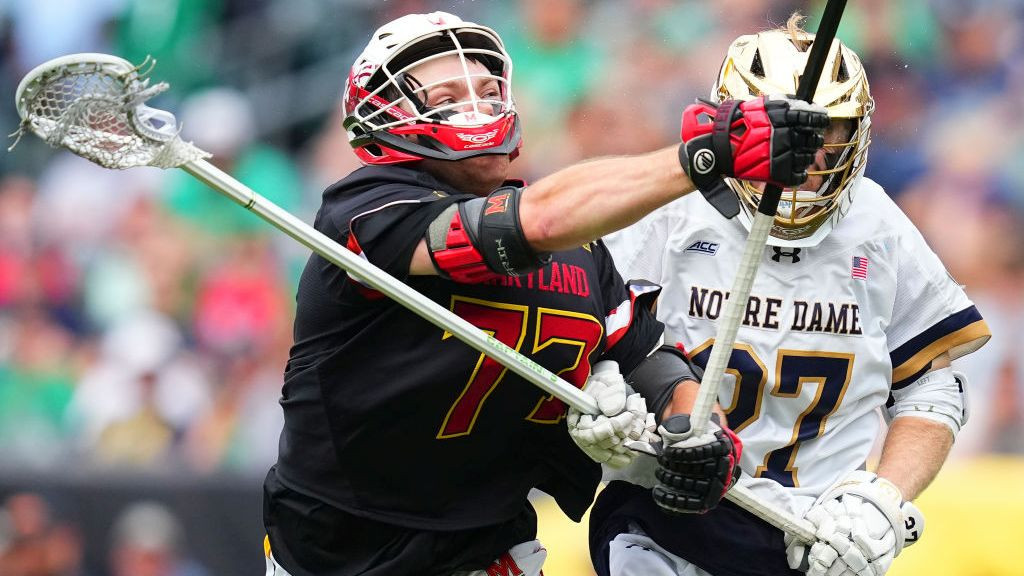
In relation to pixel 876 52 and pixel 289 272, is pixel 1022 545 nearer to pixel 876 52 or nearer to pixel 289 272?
pixel 876 52

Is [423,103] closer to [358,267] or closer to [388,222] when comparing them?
[388,222]

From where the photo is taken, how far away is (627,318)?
3.37 meters

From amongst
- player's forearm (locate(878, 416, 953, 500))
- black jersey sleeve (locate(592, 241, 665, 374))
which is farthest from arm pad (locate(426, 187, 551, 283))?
player's forearm (locate(878, 416, 953, 500))

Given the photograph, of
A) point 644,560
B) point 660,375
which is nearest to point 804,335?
point 660,375

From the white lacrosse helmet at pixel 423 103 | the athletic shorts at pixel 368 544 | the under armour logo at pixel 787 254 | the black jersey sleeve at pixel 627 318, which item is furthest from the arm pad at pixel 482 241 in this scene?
the under armour logo at pixel 787 254

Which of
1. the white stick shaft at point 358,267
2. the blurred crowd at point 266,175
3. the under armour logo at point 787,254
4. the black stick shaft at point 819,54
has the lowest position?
the blurred crowd at point 266,175

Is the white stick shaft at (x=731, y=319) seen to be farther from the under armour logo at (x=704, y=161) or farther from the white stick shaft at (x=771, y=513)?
the white stick shaft at (x=771, y=513)

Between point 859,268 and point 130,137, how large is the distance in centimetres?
182

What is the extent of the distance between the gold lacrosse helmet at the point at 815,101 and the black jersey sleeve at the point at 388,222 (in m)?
0.85

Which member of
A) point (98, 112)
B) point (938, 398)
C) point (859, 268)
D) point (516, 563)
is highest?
point (98, 112)

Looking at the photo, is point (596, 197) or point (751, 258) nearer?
point (596, 197)

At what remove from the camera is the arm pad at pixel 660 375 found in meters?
3.32

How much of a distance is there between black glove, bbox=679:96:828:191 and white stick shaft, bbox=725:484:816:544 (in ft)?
3.02

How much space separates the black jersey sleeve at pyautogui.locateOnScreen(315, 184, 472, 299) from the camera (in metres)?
2.94
